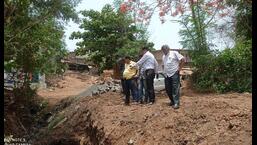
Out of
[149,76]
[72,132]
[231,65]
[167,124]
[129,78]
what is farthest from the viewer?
[231,65]

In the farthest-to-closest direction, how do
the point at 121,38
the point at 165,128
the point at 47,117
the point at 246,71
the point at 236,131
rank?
the point at 121,38 < the point at 47,117 < the point at 246,71 < the point at 165,128 < the point at 236,131

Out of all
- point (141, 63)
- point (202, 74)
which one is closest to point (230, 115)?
point (141, 63)

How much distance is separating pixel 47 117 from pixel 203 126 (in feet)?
41.9

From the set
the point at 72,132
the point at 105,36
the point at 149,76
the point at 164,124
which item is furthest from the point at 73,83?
the point at 164,124

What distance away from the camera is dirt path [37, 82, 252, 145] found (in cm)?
985

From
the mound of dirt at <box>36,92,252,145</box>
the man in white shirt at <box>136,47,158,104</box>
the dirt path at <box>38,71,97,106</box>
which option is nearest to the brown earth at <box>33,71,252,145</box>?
the mound of dirt at <box>36,92,252,145</box>

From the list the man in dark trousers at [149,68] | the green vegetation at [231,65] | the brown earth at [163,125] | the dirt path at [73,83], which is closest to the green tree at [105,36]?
the dirt path at [73,83]

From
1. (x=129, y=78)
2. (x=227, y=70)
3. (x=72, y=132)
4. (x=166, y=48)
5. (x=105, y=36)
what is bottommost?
(x=72, y=132)

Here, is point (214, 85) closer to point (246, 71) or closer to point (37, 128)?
point (246, 71)

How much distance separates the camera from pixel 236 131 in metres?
9.62

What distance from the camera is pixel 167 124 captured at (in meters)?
11.3

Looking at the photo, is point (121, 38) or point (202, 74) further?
point (121, 38)

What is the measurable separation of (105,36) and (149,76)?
19565 millimetres

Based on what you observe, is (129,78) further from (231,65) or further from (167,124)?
(231,65)
